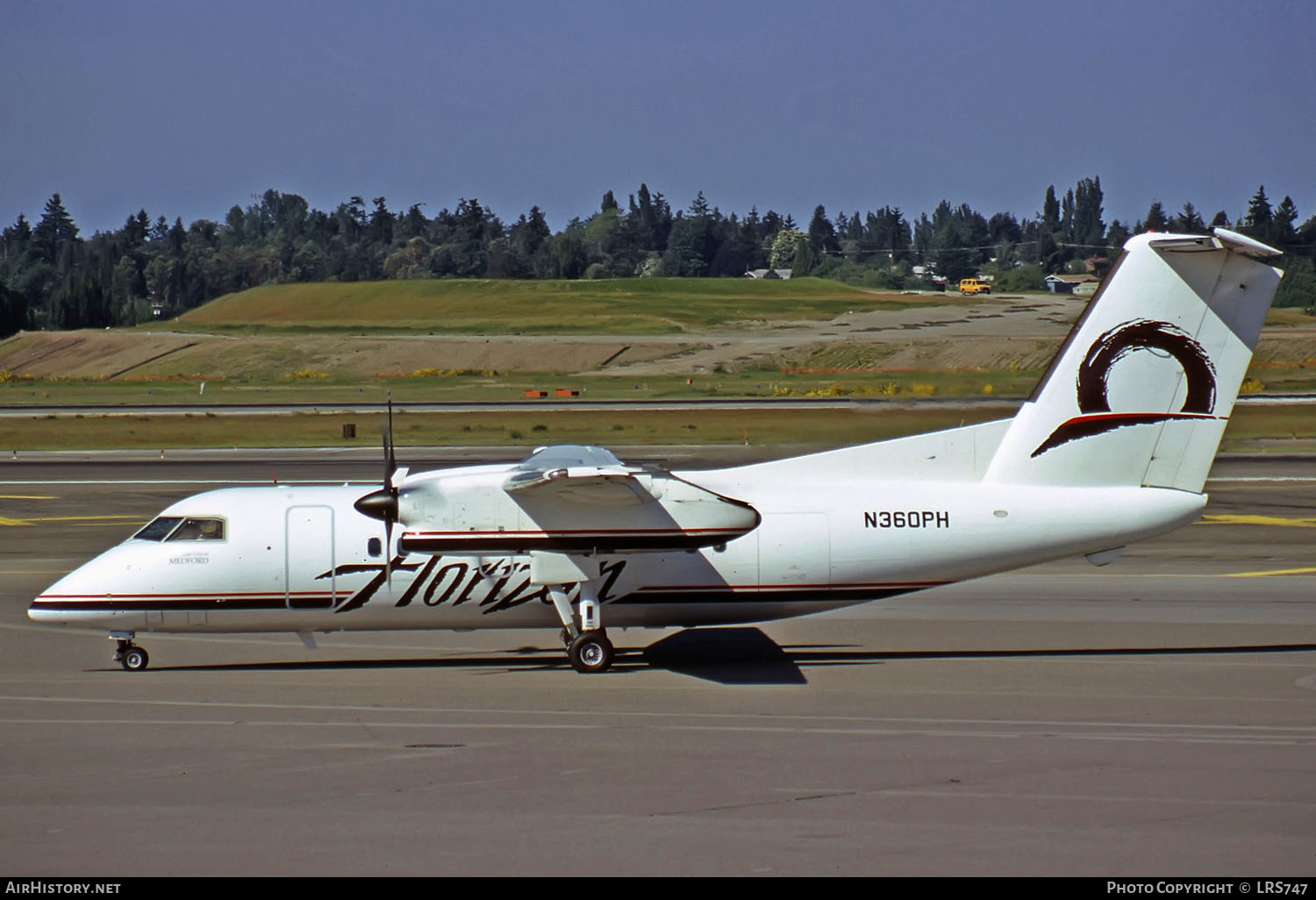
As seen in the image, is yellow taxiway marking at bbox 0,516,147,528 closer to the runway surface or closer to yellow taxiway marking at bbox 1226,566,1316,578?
the runway surface

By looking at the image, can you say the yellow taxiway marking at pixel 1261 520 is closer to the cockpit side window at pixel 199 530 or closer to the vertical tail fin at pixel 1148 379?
the vertical tail fin at pixel 1148 379

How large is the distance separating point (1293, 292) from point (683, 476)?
4107 inches

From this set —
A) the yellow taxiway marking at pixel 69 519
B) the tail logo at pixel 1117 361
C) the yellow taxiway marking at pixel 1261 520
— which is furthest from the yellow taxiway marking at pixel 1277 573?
the yellow taxiway marking at pixel 69 519

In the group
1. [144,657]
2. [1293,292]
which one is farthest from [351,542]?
[1293,292]

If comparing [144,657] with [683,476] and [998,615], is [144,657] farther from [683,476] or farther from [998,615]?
[998,615]

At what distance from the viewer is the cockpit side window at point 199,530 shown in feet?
58.2

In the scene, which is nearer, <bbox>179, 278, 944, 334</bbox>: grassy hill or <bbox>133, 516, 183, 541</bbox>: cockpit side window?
<bbox>133, 516, 183, 541</bbox>: cockpit side window

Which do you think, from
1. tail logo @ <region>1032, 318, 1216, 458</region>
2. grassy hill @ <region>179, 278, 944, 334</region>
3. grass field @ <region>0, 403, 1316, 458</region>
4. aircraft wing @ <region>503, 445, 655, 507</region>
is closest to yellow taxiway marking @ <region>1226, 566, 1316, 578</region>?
tail logo @ <region>1032, 318, 1216, 458</region>

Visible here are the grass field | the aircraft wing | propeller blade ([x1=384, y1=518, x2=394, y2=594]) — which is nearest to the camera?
the aircraft wing

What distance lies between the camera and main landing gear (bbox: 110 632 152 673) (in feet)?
58.5

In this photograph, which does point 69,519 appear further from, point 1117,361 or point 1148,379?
point 1148,379

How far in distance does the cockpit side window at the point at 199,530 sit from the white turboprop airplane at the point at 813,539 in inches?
1.1

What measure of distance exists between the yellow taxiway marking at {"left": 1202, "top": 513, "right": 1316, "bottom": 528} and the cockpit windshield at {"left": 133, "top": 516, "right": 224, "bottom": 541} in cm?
2381

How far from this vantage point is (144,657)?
17.9 meters
